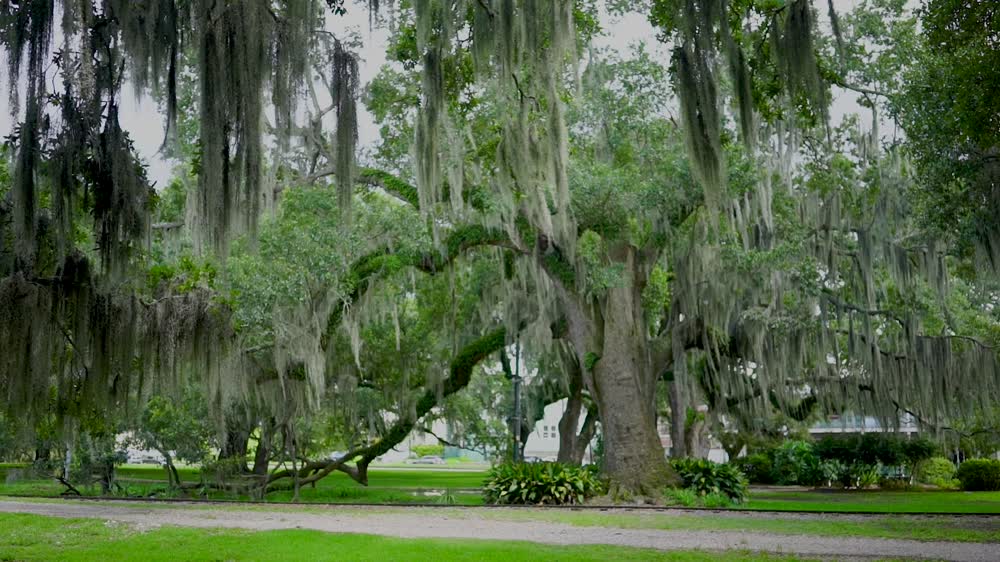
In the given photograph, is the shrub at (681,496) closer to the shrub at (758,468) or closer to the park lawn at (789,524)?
the park lawn at (789,524)

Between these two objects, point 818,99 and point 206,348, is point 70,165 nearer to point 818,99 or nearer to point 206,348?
point 206,348

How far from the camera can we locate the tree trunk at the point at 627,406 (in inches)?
664

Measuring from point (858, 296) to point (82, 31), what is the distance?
56.6ft

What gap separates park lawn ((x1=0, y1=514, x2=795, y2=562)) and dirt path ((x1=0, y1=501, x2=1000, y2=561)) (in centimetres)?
63

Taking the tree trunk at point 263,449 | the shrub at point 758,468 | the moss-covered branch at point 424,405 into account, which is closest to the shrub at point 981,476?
the shrub at point 758,468

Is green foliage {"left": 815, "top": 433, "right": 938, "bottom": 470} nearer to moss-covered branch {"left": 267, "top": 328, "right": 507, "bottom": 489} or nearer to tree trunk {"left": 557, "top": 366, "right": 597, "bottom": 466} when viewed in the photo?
tree trunk {"left": 557, "top": 366, "right": 597, "bottom": 466}

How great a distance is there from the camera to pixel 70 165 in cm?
680

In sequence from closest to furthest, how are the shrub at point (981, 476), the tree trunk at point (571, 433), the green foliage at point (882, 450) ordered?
1. the shrub at point (981, 476)
2. the green foliage at point (882, 450)
3. the tree trunk at point (571, 433)

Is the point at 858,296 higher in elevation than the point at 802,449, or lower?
higher

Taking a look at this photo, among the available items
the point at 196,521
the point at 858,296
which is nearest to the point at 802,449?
the point at 858,296

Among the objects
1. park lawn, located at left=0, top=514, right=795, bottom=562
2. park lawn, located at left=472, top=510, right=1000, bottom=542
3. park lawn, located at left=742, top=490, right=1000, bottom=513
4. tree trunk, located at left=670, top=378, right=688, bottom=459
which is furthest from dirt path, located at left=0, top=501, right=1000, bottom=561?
tree trunk, located at left=670, top=378, right=688, bottom=459

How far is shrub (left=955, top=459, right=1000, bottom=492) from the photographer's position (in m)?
23.1

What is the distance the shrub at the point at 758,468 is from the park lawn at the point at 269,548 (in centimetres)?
2270

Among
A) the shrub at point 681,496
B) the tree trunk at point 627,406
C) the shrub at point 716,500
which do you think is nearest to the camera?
the shrub at point 716,500
